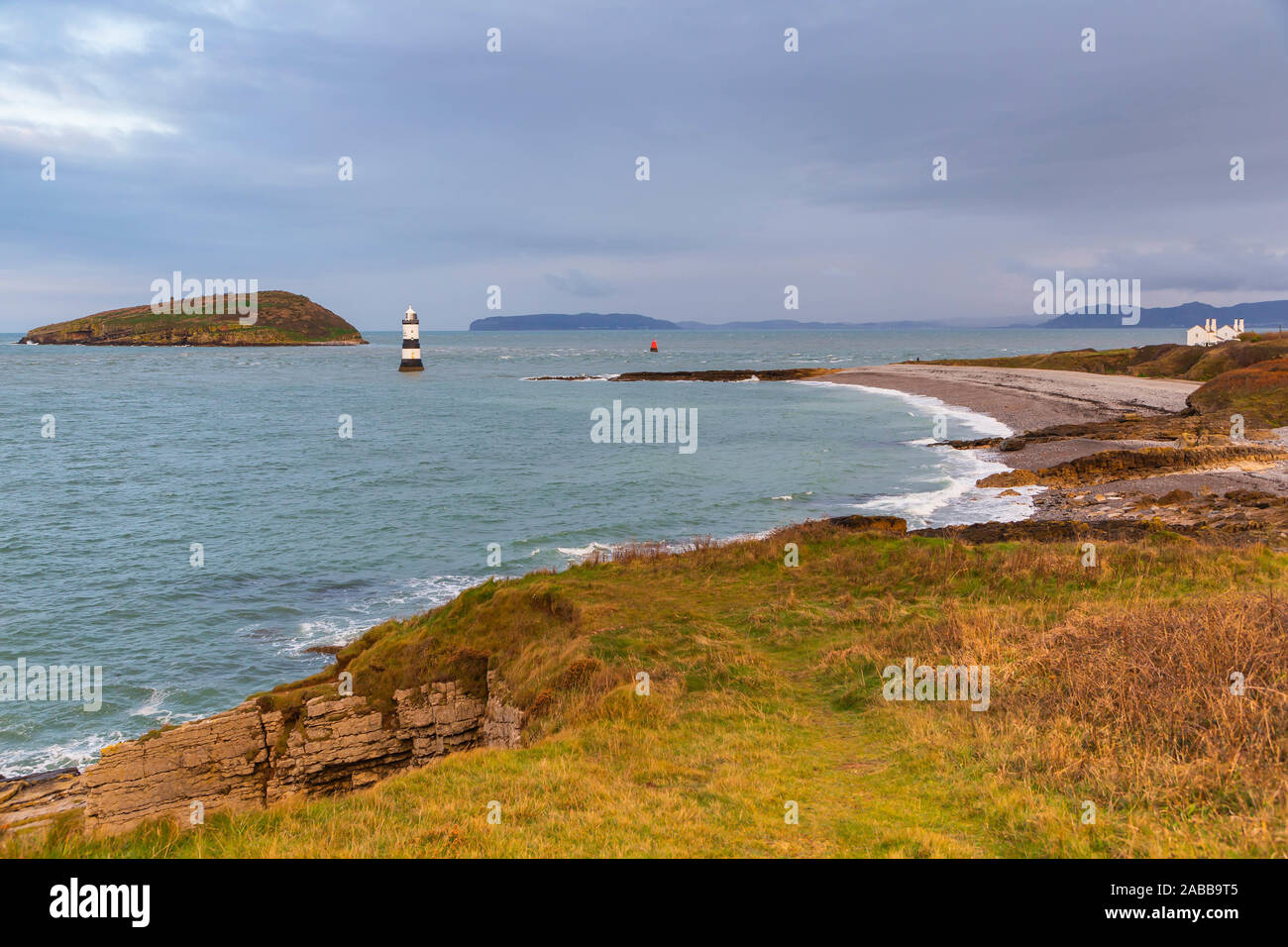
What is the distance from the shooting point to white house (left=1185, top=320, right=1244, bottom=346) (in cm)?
8656

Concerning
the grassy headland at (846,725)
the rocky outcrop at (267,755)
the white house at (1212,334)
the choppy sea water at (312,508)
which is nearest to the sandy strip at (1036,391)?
the choppy sea water at (312,508)

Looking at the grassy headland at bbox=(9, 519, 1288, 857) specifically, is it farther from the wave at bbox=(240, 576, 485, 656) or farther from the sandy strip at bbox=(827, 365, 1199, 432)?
the sandy strip at bbox=(827, 365, 1199, 432)

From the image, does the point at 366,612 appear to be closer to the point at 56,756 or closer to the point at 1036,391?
the point at 56,756

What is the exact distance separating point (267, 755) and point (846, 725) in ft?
30.3

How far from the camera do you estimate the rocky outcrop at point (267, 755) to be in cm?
1155

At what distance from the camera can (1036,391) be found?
71688 mm

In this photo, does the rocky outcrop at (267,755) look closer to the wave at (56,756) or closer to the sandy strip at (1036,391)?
the wave at (56,756)

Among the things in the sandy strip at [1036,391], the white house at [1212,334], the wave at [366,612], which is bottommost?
the wave at [366,612]

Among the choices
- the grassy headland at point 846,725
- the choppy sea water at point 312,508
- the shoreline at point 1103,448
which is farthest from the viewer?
the shoreline at point 1103,448

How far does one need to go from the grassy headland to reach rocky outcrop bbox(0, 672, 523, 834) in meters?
0.56

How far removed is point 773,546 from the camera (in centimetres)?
2030

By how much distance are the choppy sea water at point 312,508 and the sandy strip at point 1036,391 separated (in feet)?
13.6
